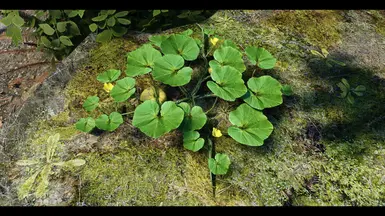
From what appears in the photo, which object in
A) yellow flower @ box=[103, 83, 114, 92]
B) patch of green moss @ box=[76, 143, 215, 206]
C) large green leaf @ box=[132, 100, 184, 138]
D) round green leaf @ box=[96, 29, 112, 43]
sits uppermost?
large green leaf @ box=[132, 100, 184, 138]

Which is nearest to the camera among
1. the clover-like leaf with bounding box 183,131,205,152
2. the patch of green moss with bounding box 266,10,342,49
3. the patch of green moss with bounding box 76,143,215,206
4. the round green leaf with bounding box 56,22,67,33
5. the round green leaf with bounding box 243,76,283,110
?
the patch of green moss with bounding box 76,143,215,206

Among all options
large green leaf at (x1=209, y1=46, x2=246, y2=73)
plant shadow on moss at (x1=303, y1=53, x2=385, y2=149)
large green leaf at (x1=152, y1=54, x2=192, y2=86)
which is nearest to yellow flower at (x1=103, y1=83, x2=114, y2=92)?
large green leaf at (x1=152, y1=54, x2=192, y2=86)

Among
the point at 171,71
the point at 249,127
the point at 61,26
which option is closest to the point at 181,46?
the point at 171,71

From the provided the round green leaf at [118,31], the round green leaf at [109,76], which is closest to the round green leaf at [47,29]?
the round green leaf at [118,31]

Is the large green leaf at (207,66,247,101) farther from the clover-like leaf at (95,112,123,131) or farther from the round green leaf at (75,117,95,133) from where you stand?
the round green leaf at (75,117,95,133)

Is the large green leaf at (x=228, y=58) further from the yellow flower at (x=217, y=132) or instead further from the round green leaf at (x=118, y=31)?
the round green leaf at (x=118, y=31)

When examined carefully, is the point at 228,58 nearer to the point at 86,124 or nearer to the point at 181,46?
the point at 181,46
